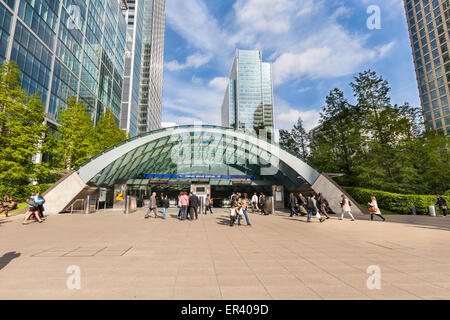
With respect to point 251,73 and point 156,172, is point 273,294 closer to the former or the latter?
point 156,172

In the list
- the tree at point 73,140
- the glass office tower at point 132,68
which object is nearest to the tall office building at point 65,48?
the glass office tower at point 132,68

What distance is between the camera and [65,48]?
3216cm

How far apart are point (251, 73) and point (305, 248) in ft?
453

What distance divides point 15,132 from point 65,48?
22706 mm

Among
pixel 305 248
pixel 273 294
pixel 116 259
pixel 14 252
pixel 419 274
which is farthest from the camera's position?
pixel 305 248

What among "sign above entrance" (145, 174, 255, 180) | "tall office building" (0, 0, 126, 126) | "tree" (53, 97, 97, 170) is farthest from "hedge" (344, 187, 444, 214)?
"tall office building" (0, 0, 126, 126)

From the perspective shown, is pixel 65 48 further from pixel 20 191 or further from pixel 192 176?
pixel 192 176

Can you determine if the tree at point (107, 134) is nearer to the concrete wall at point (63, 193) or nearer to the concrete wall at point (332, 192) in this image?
the concrete wall at point (63, 193)

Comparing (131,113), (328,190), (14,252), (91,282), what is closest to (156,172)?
(328,190)

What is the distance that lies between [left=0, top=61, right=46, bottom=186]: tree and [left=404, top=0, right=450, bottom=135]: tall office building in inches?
3124

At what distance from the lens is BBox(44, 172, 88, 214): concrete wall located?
16.1 m

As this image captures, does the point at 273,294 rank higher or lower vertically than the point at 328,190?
lower

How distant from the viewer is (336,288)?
3.14 m

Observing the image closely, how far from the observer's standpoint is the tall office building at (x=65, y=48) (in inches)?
920
